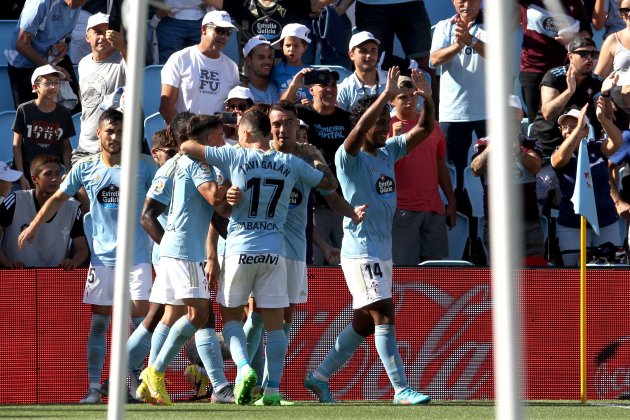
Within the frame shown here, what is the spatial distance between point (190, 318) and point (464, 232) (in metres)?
4.04

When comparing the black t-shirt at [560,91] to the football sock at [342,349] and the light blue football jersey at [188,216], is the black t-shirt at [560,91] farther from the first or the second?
the light blue football jersey at [188,216]

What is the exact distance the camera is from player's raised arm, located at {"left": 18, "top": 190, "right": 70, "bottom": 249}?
37.0ft

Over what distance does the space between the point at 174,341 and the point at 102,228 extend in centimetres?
150

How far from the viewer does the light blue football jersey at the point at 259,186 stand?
405 inches

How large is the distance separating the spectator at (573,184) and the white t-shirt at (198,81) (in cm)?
337

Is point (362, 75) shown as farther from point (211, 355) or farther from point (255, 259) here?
point (211, 355)

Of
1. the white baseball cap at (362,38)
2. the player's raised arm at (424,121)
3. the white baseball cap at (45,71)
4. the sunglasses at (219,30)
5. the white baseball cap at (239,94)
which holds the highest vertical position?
the sunglasses at (219,30)

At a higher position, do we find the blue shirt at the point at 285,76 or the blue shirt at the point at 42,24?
the blue shirt at the point at 42,24

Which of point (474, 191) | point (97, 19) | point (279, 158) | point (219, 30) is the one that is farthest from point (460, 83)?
point (279, 158)

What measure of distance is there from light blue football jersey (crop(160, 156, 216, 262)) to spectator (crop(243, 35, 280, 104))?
2869 millimetres

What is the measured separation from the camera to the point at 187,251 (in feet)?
34.6

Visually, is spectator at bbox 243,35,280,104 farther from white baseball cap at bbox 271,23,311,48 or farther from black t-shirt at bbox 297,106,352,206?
black t-shirt at bbox 297,106,352,206

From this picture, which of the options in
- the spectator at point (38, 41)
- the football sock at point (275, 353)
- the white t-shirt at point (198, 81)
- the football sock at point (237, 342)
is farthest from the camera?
the spectator at point (38, 41)

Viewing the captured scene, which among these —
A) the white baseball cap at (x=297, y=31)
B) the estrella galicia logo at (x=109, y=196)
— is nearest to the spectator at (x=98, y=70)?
the white baseball cap at (x=297, y=31)
